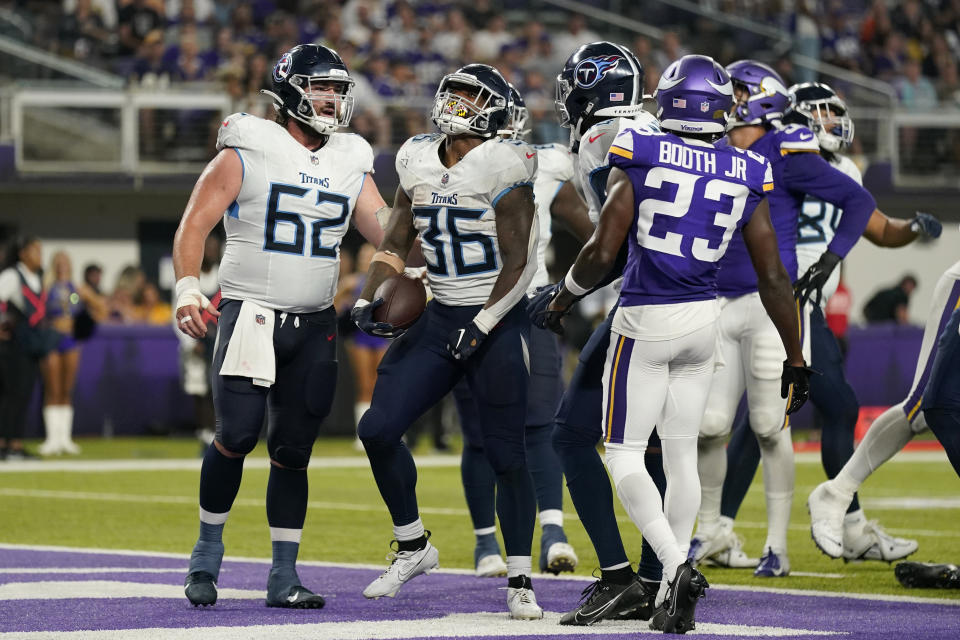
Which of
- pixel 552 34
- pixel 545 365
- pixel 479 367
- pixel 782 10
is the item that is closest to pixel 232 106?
pixel 552 34

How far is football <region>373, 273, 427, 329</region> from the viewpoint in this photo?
6.03m

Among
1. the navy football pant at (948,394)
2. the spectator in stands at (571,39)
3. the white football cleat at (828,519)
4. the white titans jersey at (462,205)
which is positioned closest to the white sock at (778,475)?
the white football cleat at (828,519)

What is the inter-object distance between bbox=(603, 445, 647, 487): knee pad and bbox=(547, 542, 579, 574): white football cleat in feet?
5.44

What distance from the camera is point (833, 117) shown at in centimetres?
756

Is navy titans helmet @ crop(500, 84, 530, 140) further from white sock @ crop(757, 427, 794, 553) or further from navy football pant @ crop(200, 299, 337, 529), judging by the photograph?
white sock @ crop(757, 427, 794, 553)

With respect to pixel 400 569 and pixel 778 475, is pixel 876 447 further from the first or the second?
pixel 400 569

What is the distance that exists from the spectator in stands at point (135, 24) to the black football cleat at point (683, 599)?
51.6 ft

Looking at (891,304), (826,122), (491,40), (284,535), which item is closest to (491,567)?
(284,535)

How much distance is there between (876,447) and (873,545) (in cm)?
71

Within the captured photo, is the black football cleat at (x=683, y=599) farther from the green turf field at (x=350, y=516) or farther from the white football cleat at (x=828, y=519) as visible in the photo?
the white football cleat at (x=828, y=519)

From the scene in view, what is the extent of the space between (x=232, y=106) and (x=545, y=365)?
11169mm

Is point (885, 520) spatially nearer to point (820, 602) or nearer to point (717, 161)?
point (820, 602)

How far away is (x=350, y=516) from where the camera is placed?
971cm

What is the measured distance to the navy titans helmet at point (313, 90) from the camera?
611 cm
